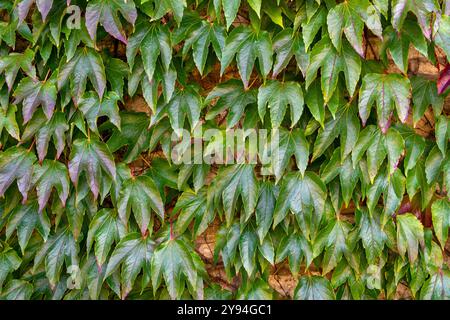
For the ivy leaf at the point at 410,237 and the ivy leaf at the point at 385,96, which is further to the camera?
the ivy leaf at the point at 410,237

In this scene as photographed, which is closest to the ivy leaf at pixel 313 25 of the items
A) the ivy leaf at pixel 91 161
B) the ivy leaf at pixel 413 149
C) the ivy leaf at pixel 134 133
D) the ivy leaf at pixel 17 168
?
the ivy leaf at pixel 413 149

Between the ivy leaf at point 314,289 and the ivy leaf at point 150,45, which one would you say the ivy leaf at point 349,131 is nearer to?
the ivy leaf at point 314,289

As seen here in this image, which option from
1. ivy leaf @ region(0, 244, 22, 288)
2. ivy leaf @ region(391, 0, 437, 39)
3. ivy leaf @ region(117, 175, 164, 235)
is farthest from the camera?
ivy leaf @ region(0, 244, 22, 288)

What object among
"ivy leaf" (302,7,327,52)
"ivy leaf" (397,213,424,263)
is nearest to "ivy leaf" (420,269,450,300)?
"ivy leaf" (397,213,424,263)

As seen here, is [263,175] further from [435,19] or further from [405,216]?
[435,19]

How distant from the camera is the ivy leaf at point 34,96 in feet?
5.55

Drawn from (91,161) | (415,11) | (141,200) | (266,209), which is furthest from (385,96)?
(91,161)

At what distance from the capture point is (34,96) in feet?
5.59

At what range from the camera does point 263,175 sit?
175cm

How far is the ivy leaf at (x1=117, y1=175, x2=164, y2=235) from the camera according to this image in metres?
1.74

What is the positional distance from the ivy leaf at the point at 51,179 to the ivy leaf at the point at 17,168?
0.03 metres

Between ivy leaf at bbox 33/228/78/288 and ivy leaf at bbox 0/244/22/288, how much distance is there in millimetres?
74

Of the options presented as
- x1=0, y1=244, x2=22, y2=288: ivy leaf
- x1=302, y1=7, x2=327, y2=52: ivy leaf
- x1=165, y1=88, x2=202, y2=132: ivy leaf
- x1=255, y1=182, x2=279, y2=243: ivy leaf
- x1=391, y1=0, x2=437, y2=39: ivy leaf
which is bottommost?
x1=0, y1=244, x2=22, y2=288: ivy leaf

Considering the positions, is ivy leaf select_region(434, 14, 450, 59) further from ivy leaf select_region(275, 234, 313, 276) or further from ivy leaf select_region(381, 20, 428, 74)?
ivy leaf select_region(275, 234, 313, 276)
